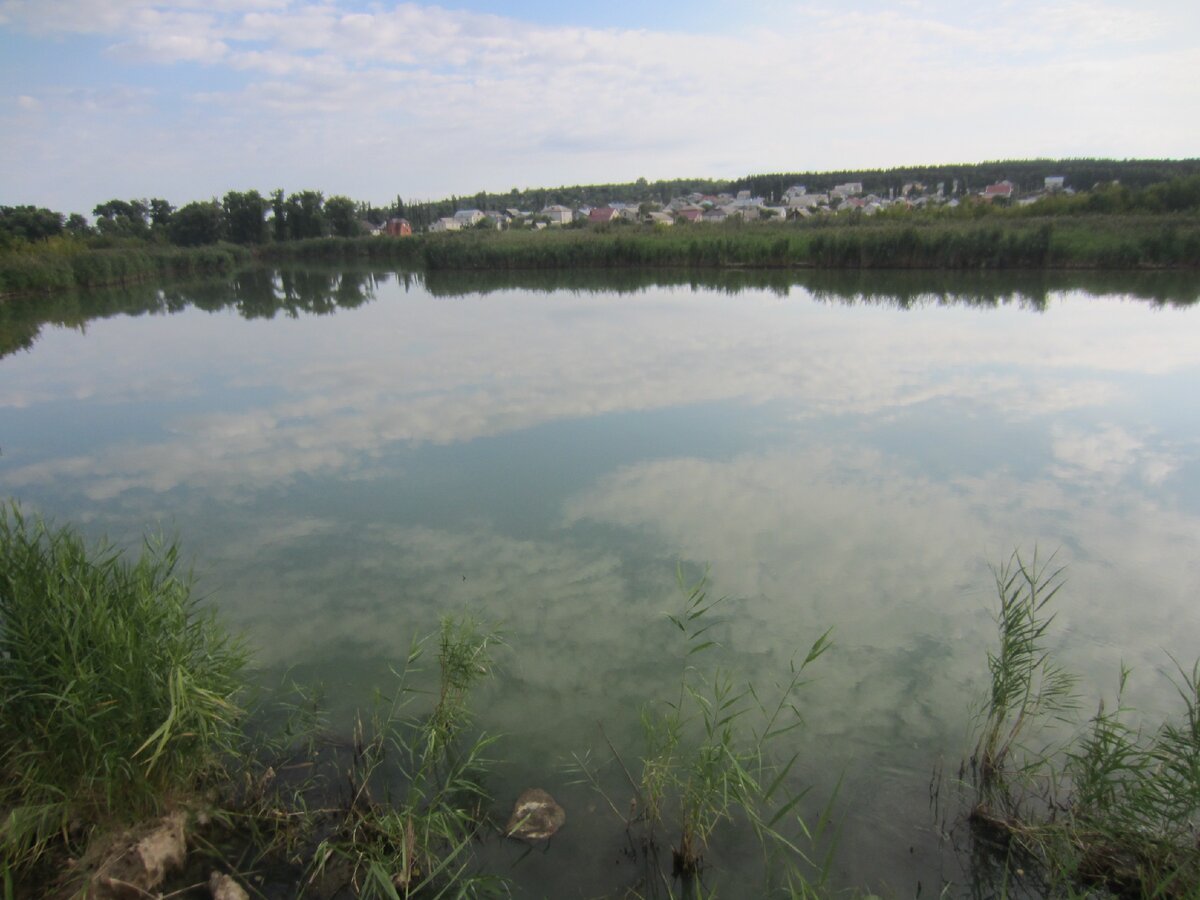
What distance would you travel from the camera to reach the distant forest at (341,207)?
29.6m

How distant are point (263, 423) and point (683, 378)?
4.45 meters

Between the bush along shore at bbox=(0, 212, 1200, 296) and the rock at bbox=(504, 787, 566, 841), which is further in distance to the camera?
the bush along shore at bbox=(0, 212, 1200, 296)

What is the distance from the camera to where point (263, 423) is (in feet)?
22.2

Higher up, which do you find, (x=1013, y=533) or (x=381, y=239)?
(x=381, y=239)

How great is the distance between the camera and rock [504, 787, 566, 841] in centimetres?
217

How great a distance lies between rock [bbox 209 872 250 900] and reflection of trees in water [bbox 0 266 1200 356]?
12.7 m

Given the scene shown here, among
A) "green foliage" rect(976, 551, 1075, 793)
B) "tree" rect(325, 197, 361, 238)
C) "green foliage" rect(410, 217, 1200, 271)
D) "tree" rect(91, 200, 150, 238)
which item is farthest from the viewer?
"tree" rect(325, 197, 361, 238)

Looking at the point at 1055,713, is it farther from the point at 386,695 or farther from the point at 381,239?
the point at 381,239

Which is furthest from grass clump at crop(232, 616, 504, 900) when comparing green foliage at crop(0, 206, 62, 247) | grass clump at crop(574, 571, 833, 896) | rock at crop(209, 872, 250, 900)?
green foliage at crop(0, 206, 62, 247)

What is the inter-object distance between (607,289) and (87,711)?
16.1 m

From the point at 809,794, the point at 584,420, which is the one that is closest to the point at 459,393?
the point at 584,420

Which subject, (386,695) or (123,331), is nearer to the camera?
(386,695)

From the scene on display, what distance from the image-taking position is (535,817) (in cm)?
221

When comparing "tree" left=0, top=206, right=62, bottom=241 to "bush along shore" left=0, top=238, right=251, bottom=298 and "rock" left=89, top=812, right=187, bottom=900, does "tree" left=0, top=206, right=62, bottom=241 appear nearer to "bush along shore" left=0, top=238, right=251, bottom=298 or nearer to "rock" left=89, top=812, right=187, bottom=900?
"bush along shore" left=0, top=238, right=251, bottom=298
